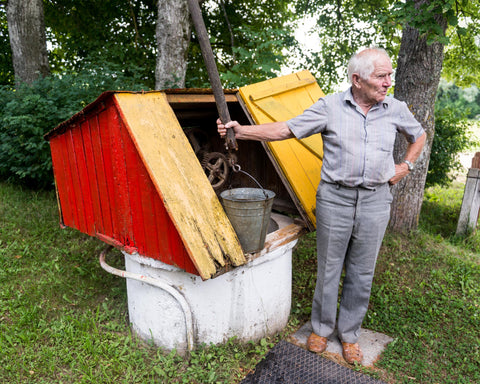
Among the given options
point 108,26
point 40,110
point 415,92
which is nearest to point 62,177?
point 40,110

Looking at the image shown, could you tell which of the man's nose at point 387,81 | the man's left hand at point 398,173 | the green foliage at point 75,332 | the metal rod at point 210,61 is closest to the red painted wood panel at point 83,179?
the green foliage at point 75,332

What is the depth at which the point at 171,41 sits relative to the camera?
580cm

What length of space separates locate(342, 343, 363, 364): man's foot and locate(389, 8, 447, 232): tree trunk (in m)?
2.76

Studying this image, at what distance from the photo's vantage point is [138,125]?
Answer: 2527mm

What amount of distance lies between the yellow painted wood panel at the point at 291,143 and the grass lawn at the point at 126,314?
1315 millimetres

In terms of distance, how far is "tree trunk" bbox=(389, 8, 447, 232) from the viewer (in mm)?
4824

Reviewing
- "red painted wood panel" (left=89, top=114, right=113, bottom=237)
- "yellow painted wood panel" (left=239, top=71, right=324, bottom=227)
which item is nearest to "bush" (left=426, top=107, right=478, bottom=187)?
"yellow painted wood panel" (left=239, top=71, right=324, bottom=227)

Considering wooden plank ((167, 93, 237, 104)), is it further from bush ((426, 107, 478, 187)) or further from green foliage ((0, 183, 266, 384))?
bush ((426, 107, 478, 187))

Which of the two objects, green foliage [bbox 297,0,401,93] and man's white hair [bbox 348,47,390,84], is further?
green foliage [bbox 297,0,401,93]

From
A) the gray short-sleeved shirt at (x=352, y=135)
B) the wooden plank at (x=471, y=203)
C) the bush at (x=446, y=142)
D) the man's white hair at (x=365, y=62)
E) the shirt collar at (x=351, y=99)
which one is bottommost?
the wooden plank at (x=471, y=203)

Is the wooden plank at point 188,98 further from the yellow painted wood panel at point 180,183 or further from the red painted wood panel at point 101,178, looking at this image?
the red painted wood panel at point 101,178

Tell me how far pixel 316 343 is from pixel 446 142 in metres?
→ 5.17

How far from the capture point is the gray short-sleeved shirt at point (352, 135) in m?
2.66

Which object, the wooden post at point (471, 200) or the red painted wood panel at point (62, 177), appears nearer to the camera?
the red painted wood panel at point (62, 177)
